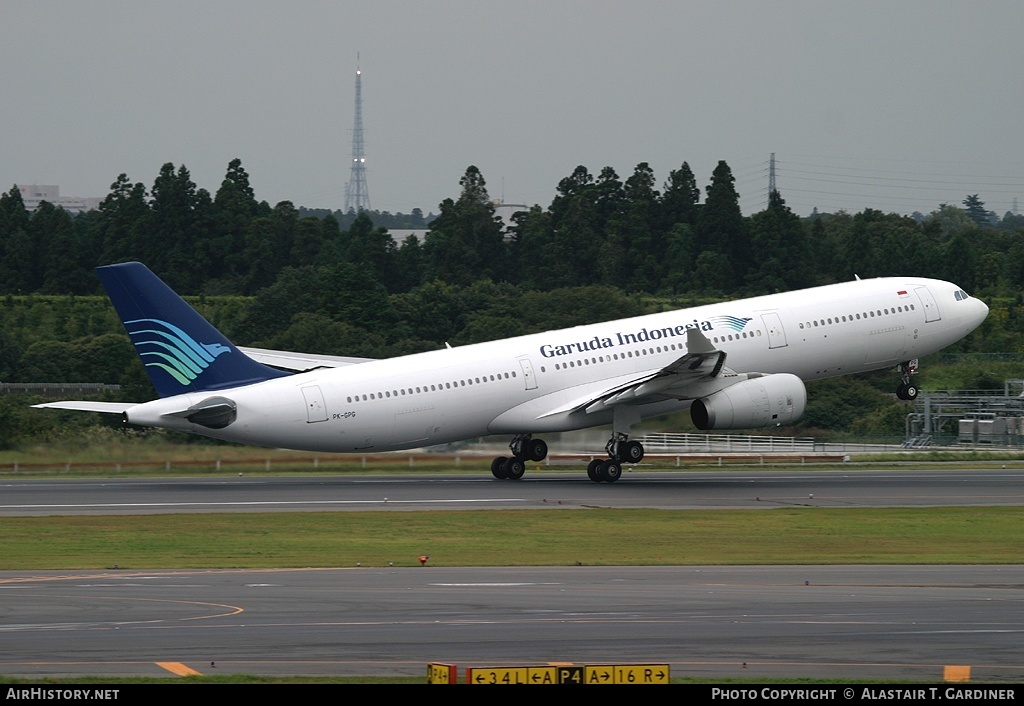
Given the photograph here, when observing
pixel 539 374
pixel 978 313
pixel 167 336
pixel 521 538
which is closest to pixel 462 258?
pixel 978 313

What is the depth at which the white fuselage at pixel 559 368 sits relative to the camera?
4575 cm

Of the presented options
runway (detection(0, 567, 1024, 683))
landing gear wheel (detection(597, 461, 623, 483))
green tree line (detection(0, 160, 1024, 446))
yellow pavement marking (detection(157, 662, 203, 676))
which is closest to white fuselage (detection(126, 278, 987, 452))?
landing gear wheel (detection(597, 461, 623, 483))

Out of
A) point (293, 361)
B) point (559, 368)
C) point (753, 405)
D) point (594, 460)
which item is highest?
point (293, 361)

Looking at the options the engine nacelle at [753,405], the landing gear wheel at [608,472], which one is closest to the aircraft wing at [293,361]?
the landing gear wheel at [608,472]

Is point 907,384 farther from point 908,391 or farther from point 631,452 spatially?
point 631,452

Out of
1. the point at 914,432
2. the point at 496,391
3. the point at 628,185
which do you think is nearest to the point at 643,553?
the point at 496,391

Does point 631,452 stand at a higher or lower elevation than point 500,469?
higher

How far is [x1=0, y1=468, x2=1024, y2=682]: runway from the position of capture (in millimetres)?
19141

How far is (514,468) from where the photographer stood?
2014 inches

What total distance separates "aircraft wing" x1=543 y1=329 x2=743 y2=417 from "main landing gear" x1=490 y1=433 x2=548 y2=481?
203 cm

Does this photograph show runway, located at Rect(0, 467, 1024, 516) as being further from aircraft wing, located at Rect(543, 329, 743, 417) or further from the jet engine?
aircraft wing, located at Rect(543, 329, 743, 417)

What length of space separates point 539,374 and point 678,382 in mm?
4909

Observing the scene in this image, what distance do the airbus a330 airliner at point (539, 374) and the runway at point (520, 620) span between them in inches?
618

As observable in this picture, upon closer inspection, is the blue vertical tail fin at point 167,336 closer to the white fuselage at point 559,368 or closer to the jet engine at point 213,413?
the white fuselage at point 559,368
